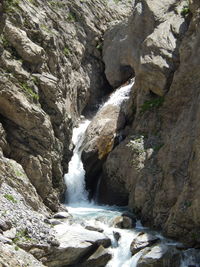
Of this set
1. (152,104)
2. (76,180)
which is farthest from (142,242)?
(76,180)

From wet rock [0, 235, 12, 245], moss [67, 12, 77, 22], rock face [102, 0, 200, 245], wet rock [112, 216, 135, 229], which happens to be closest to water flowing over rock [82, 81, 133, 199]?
rock face [102, 0, 200, 245]

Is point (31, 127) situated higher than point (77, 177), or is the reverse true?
point (31, 127)

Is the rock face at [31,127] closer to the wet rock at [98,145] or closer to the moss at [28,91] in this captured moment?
the moss at [28,91]

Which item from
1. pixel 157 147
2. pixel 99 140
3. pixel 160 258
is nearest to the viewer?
pixel 160 258

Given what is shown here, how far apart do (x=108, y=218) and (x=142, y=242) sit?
167 inches

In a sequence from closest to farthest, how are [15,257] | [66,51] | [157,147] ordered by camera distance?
[15,257]
[157,147]
[66,51]

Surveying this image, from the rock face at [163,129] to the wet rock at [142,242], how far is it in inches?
43.6

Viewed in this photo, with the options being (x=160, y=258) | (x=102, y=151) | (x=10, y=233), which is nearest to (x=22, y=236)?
(x=10, y=233)

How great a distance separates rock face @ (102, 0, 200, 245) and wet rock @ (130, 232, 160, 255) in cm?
111

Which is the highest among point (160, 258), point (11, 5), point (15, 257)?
point (11, 5)

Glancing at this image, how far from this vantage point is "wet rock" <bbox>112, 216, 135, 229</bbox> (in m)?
24.3

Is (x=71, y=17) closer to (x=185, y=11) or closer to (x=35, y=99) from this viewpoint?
(x=185, y=11)

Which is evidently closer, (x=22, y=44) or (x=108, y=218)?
(x=108, y=218)

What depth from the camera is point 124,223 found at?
79.9 feet
